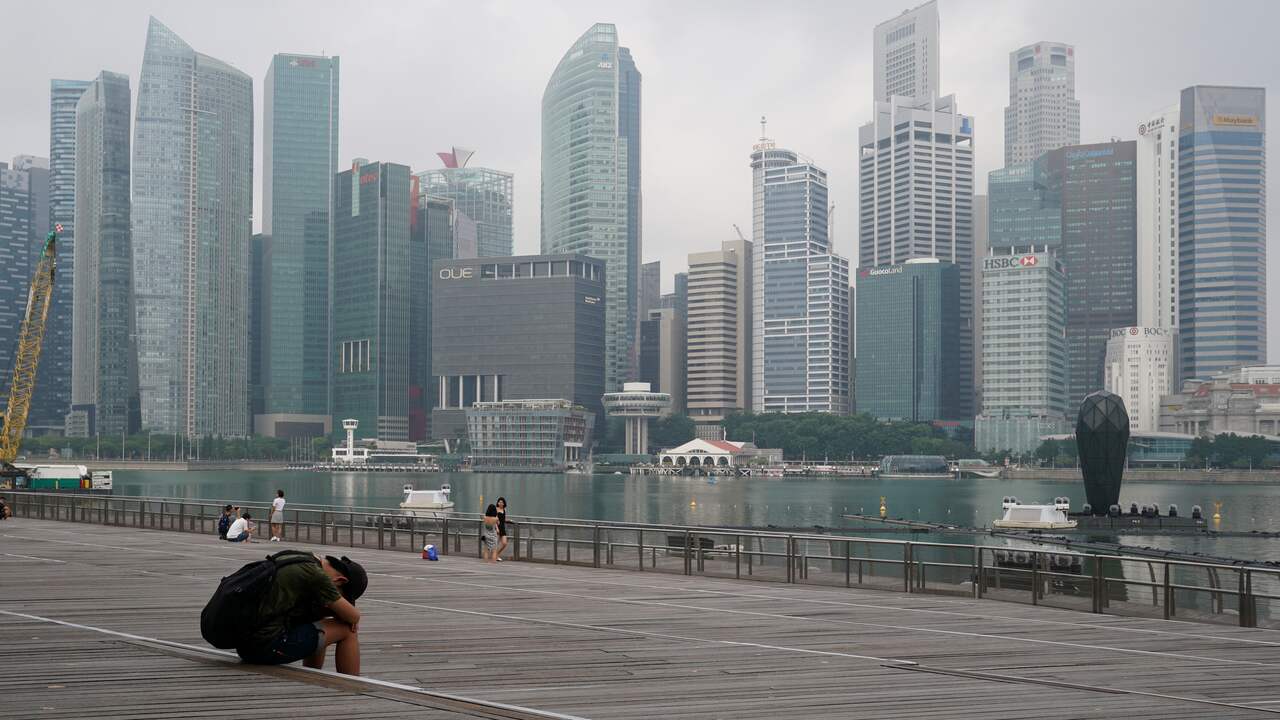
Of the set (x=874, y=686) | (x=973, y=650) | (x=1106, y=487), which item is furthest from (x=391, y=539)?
(x=1106, y=487)

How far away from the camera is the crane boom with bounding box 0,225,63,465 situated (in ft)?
464

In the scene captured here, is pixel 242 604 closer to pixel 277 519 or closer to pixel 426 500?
pixel 277 519

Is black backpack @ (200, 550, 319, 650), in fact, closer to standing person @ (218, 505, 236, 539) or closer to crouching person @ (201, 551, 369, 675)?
crouching person @ (201, 551, 369, 675)

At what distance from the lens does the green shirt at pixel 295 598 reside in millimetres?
11930

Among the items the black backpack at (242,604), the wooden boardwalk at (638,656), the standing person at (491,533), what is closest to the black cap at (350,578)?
the black backpack at (242,604)

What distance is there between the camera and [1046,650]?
17.6m

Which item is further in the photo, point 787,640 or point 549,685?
point 787,640

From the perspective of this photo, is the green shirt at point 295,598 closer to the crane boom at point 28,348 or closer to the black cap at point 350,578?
the black cap at point 350,578

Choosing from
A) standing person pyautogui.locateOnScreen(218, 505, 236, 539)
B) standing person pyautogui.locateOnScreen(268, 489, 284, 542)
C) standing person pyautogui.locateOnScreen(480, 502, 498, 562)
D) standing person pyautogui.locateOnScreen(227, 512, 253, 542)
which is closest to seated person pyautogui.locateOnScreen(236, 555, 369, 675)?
standing person pyautogui.locateOnScreen(480, 502, 498, 562)

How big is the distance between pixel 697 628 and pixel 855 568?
33.8 ft

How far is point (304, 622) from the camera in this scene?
12.1 meters

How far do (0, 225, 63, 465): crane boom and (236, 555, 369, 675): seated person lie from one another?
13991 centimetres

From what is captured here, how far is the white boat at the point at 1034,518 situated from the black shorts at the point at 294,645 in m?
98.1

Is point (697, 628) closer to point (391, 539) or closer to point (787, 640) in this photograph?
point (787, 640)
